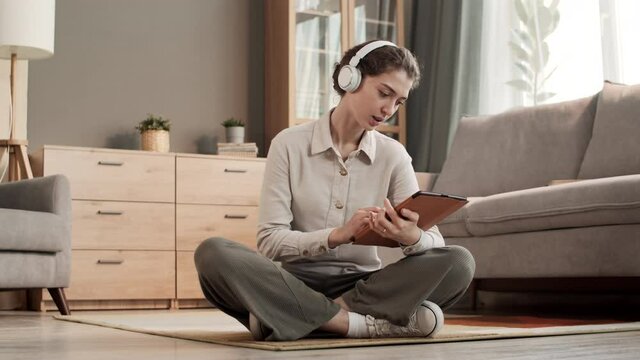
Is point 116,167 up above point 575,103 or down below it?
below

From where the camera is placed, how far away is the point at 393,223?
2.04m

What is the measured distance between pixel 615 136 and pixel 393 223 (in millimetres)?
2003

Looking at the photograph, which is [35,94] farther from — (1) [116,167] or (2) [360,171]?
(2) [360,171]

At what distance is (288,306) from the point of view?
210 centimetres

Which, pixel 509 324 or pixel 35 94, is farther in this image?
pixel 35 94

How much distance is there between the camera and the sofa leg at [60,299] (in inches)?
156

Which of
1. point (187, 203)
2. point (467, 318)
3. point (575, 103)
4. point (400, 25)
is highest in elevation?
point (400, 25)

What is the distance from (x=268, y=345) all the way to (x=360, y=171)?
1.81ft

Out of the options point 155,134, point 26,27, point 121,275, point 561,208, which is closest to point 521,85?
point 561,208

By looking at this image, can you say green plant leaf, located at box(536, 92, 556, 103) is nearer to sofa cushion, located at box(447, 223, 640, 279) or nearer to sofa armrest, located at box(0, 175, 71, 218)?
sofa cushion, located at box(447, 223, 640, 279)

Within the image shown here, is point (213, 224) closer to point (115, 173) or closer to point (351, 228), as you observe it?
point (115, 173)

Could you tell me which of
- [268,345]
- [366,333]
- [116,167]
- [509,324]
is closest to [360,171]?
[366,333]

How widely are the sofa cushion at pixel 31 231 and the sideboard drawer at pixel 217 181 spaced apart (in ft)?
2.93

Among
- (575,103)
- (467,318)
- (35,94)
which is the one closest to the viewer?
(467,318)
